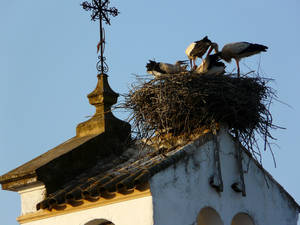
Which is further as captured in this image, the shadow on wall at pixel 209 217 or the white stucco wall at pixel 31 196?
the white stucco wall at pixel 31 196

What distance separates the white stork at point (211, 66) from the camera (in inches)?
417

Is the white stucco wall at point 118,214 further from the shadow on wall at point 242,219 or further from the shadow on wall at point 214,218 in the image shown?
the shadow on wall at point 242,219

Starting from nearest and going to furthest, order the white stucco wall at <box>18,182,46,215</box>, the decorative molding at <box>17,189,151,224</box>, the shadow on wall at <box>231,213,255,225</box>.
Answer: the decorative molding at <box>17,189,151,224</box> < the white stucco wall at <box>18,182,46,215</box> < the shadow on wall at <box>231,213,255,225</box>

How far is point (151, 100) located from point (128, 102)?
1.45 ft

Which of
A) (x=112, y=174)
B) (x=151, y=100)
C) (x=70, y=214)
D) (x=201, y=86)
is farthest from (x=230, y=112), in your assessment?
(x=70, y=214)

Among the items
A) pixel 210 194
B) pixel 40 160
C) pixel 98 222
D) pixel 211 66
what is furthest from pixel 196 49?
pixel 98 222

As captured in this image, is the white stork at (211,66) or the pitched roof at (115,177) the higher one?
the white stork at (211,66)

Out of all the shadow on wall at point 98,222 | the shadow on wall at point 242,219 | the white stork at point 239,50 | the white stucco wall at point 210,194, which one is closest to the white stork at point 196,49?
the white stork at point 239,50

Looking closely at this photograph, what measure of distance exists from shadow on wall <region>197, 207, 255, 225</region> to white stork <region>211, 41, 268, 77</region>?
249 centimetres

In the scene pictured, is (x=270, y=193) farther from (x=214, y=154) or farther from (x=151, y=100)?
(x=151, y=100)

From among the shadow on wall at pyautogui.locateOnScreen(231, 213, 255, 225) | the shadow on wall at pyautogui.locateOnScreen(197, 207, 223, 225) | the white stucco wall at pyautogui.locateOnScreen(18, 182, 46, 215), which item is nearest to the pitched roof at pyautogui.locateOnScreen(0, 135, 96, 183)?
the white stucco wall at pyautogui.locateOnScreen(18, 182, 46, 215)

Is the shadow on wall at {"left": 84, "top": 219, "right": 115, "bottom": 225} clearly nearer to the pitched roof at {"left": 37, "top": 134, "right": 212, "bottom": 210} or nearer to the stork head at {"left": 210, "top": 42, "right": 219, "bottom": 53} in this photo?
the pitched roof at {"left": 37, "top": 134, "right": 212, "bottom": 210}

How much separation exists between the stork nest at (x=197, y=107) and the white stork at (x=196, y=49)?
1027 mm

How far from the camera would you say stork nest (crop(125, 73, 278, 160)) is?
390 inches
